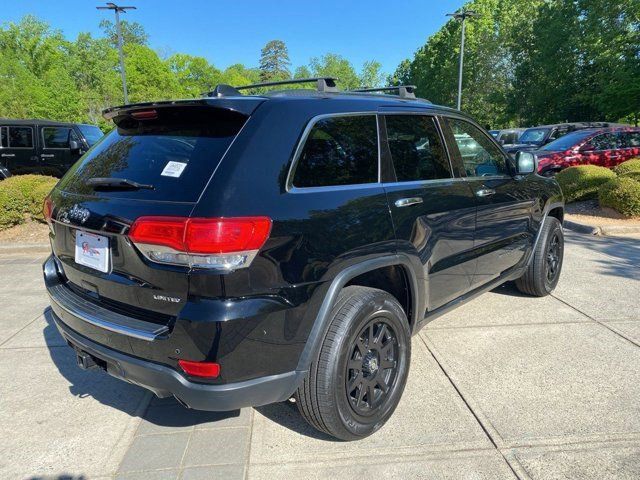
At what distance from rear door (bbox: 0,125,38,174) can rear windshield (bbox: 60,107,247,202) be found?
408 inches

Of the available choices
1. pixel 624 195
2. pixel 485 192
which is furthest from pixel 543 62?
pixel 485 192

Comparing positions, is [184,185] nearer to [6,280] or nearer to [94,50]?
[6,280]

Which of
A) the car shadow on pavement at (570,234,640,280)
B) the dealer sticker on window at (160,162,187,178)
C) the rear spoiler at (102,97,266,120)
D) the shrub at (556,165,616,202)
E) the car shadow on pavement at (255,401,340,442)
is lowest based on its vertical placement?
the car shadow on pavement at (255,401,340,442)

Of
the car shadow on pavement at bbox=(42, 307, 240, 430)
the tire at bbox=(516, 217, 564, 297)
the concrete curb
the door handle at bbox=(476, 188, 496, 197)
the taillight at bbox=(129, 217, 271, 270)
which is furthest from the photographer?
the concrete curb

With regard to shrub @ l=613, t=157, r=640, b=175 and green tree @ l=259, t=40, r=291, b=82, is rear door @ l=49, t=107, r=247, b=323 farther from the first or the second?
green tree @ l=259, t=40, r=291, b=82

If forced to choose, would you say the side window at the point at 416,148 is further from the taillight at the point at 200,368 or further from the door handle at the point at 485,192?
the taillight at the point at 200,368

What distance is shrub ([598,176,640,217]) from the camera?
820 cm

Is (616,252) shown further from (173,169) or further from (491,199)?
(173,169)

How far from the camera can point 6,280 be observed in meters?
5.76

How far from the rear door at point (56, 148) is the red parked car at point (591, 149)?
1139cm

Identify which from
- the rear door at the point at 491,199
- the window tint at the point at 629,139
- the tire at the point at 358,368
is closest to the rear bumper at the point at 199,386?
the tire at the point at 358,368

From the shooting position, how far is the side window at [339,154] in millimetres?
2350

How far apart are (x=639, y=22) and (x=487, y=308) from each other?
2838cm

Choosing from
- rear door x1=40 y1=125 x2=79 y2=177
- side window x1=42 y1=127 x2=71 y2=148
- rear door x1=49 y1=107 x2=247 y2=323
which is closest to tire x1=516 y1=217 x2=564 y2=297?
rear door x1=49 y1=107 x2=247 y2=323
